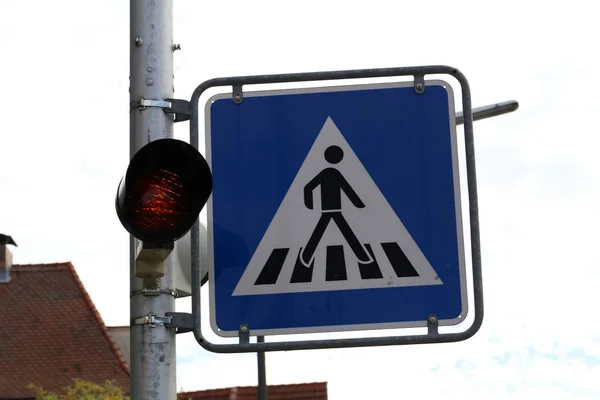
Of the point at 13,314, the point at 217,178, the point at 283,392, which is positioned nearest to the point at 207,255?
the point at 217,178

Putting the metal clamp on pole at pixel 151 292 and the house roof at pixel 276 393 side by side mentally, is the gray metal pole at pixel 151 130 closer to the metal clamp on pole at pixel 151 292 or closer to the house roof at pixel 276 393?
the metal clamp on pole at pixel 151 292

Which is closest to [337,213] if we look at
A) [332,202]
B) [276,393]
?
[332,202]

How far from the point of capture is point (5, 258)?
96.9ft

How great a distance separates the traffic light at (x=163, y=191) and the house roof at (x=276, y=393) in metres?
16.2

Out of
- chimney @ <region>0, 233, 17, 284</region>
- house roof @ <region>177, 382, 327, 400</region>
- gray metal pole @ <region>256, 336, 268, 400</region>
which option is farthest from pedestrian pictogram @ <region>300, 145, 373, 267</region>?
chimney @ <region>0, 233, 17, 284</region>

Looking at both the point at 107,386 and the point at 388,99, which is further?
the point at 107,386

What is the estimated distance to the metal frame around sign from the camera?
318cm

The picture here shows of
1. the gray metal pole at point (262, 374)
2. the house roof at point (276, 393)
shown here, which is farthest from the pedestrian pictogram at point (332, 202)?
the house roof at point (276, 393)

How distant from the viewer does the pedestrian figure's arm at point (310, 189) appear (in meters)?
3.27

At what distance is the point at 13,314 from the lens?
26672mm

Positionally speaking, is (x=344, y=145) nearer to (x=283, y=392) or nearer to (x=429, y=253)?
(x=429, y=253)

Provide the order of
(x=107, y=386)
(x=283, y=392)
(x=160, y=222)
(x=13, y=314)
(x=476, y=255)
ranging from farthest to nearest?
(x=13, y=314) < (x=283, y=392) < (x=107, y=386) < (x=476, y=255) < (x=160, y=222)

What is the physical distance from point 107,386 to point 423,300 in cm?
1521

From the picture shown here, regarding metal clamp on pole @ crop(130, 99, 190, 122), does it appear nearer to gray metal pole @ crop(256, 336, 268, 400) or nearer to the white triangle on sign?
the white triangle on sign
